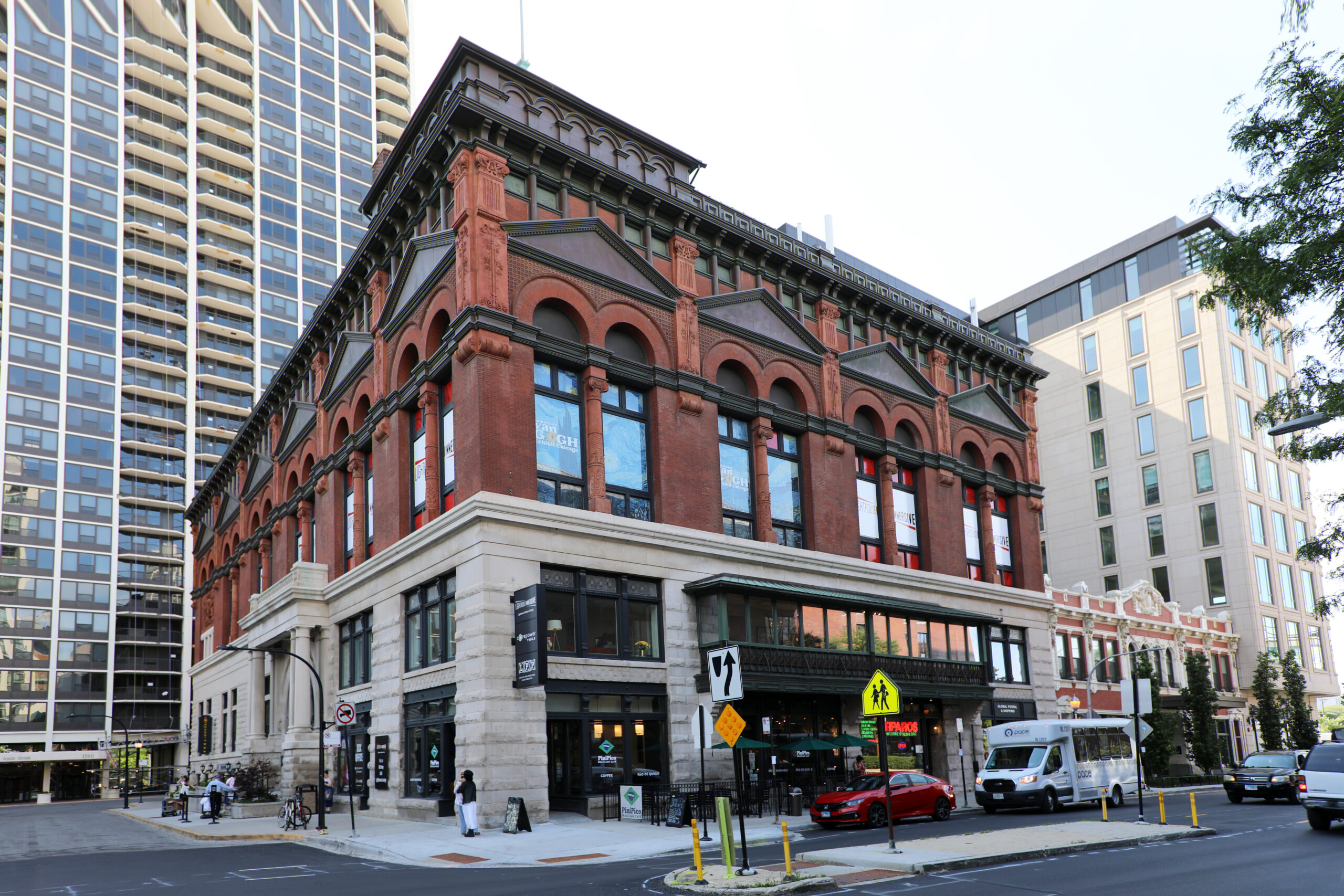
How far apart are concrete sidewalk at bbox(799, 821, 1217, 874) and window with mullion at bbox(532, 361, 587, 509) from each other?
47.5 feet

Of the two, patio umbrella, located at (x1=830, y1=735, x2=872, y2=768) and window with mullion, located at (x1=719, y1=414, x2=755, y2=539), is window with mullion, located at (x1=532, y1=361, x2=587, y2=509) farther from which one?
patio umbrella, located at (x1=830, y1=735, x2=872, y2=768)

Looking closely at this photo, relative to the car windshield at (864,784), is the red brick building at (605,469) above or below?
above

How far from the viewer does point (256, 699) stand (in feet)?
162

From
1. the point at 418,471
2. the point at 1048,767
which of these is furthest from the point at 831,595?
the point at 418,471

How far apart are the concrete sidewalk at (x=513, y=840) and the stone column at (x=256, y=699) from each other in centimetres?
1514

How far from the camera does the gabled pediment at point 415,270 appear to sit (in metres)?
34.2

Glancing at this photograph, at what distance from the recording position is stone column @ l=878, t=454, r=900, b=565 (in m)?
43.7

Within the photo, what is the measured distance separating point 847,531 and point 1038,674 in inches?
561

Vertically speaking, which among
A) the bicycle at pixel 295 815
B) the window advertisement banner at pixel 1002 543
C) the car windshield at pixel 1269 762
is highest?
the window advertisement banner at pixel 1002 543

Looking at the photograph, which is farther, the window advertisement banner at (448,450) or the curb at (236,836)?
the window advertisement banner at (448,450)

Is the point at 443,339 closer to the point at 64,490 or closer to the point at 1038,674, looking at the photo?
the point at 1038,674

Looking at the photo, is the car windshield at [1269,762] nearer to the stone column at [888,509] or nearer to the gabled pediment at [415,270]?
the stone column at [888,509]

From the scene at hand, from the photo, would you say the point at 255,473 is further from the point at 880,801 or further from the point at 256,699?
Result: the point at 880,801

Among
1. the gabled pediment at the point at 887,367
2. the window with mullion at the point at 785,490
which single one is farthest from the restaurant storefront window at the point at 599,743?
the gabled pediment at the point at 887,367
